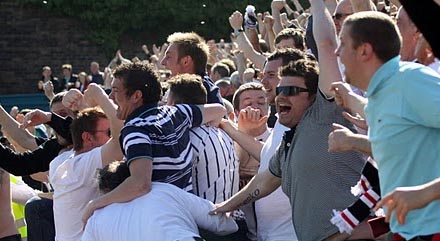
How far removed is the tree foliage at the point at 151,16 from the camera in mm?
33656

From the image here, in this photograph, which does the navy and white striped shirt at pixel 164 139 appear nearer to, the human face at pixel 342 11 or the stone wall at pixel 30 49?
the human face at pixel 342 11

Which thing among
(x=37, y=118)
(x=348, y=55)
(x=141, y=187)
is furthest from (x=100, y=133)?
(x=348, y=55)

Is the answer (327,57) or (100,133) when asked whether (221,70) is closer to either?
(100,133)

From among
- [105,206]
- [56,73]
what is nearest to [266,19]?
[105,206]

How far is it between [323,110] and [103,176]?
4.88ft

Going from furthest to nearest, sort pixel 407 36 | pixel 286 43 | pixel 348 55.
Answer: pixel 286 43
pixel 407 36
pixel 348 55

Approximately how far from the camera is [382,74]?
3.86m

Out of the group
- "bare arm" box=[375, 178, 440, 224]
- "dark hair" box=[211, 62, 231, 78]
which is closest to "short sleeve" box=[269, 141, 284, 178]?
"bare arm" box=[375, 178, 440, 224]

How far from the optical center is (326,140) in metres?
4.79

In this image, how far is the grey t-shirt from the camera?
15.6 ft

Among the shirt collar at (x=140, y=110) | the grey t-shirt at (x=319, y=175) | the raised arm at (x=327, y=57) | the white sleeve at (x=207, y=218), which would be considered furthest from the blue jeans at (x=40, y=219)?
the raised arm at (x=327, y=57)

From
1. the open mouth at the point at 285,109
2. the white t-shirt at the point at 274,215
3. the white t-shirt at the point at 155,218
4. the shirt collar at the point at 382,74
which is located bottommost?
the white t-shirt at the point at 274,215

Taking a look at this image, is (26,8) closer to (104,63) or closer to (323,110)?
(104,63)

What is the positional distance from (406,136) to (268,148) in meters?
1.93
